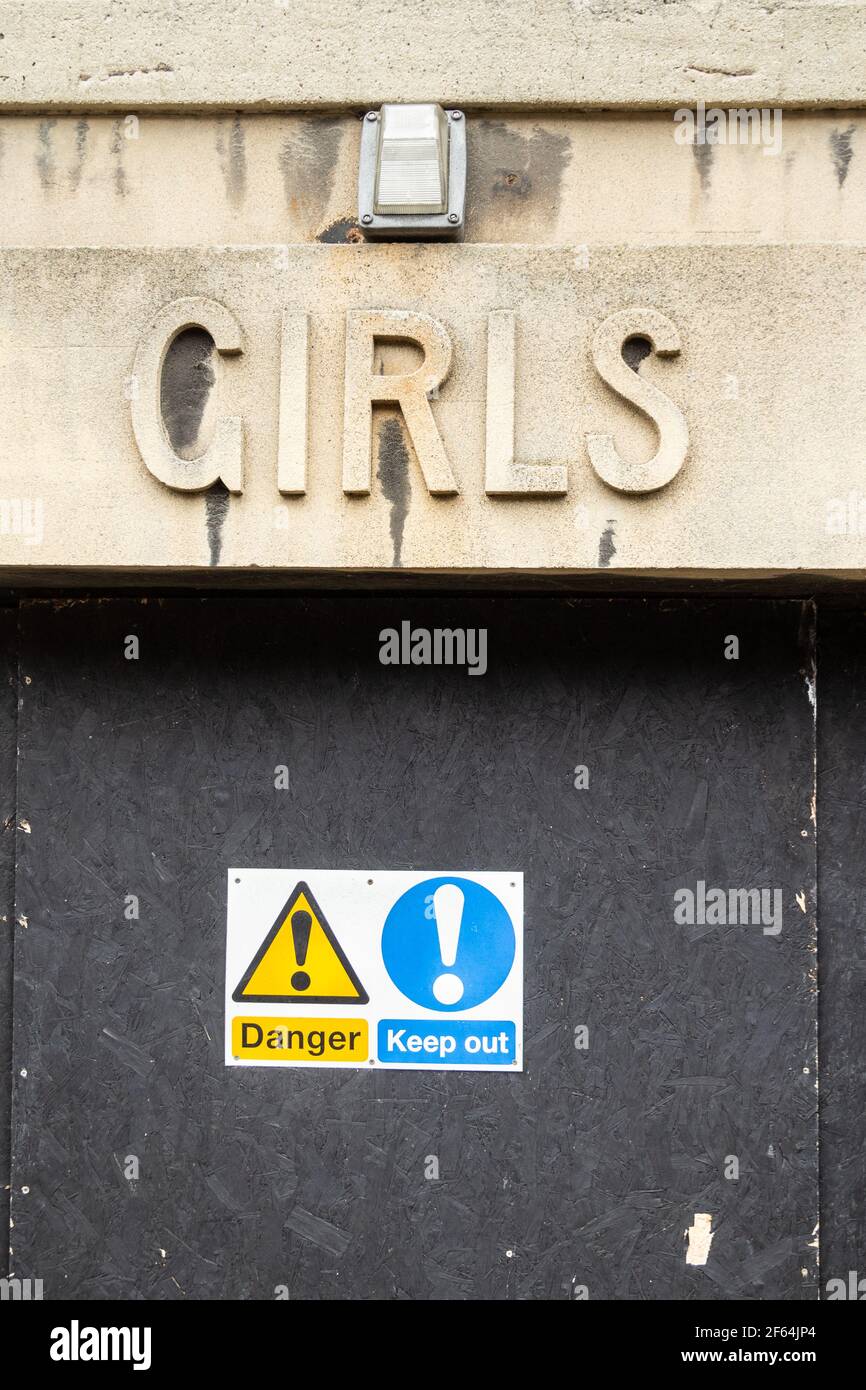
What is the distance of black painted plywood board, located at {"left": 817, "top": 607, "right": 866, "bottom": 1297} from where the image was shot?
355 cm

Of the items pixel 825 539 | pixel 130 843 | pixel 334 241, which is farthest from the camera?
pixel 130 843

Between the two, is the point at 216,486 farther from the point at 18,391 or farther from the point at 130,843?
the point at 130,843

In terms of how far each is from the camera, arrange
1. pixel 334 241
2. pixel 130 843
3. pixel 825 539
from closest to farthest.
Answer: pixel 825 539, pixel 334 241, pixel 130 843

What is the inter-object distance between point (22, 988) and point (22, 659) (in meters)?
1.12

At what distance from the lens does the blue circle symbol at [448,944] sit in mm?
3559

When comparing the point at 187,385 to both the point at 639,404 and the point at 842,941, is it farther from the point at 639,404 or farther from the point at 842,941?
the point at 842,941

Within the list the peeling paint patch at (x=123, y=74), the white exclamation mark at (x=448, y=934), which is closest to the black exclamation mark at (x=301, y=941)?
the white exclamation mark at (x=448, y=934)

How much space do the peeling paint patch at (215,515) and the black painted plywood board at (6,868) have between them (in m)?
0.93

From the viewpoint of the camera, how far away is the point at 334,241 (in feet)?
11.1

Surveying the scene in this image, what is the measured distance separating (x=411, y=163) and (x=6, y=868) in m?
2.67

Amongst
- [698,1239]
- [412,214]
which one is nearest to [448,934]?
[698,1239]

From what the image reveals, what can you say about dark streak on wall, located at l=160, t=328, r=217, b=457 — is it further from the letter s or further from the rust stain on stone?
the letter s
